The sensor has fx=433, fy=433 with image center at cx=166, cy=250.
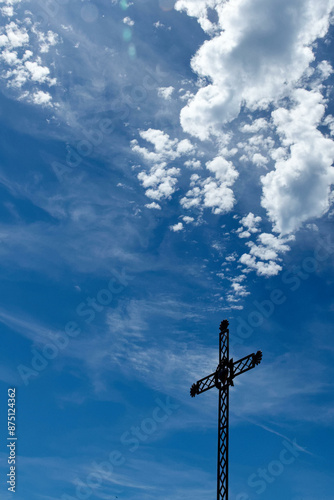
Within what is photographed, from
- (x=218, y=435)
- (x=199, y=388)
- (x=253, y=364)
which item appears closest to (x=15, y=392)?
Result: (x=199, y=388)

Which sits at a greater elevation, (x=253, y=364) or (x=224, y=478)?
(x=253, y=364)

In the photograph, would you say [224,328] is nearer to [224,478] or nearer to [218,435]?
[218,435]

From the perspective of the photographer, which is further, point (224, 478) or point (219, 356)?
point (219, 356)

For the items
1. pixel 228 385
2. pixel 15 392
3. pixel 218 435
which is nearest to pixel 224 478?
pixel 218 435

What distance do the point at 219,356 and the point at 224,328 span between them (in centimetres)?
160

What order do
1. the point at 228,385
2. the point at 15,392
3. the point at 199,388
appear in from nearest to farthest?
the point at 228,385 → the point at 199,388 → the point at 15,392

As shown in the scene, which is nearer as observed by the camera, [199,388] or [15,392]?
[199,388]

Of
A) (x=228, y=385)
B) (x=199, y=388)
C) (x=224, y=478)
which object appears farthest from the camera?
(x=199, y=388)

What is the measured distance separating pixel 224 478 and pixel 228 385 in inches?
177

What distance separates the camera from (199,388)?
83.5ft

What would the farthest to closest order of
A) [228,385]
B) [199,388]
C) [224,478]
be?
[199,388]
[228,385]
[224,478]

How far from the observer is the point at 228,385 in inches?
924

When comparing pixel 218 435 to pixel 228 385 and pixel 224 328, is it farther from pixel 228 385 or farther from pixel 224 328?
pixel 224 328

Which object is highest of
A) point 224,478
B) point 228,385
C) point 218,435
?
point 228,385
